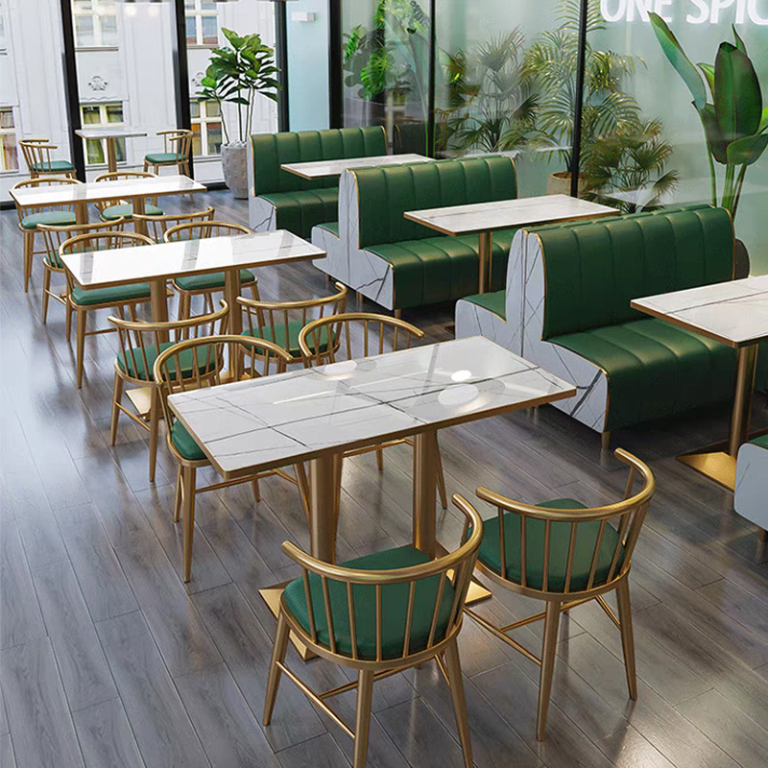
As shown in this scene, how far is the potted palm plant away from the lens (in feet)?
31.7

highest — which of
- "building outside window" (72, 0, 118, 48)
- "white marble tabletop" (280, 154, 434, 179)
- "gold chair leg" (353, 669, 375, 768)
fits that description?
"building outside window" (72, 0, 118, 48)

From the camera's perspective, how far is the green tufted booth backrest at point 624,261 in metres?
4.82

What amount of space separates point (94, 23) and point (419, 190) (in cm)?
511

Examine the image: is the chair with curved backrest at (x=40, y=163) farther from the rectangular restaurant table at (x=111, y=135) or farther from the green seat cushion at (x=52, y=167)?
the rectangular restaurant table at (x=111, y=135)

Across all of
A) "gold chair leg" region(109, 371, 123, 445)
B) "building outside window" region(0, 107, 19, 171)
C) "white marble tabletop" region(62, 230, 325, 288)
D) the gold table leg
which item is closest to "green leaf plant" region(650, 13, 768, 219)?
the gold table leg

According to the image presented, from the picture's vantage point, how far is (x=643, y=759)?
2.77m

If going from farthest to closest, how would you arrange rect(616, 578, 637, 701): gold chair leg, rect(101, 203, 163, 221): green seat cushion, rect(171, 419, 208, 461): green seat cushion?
rect(101, 203, 163, 221): green seat cushion → rect(171, 419, 208, 461): green seat cushion → rect(616, 578, 637, 701): gold chair leg

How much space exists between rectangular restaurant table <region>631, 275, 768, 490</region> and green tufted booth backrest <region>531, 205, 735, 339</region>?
0.56 m

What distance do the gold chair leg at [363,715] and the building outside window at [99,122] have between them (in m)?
8.73

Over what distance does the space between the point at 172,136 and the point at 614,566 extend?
9.05 meters

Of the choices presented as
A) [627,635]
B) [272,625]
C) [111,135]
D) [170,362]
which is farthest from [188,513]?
[111,135]

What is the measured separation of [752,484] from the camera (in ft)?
12.2

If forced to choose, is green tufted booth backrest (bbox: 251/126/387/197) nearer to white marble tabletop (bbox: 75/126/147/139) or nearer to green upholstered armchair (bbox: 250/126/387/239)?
green upholstered armchair (bbox: 250/126/387/239)

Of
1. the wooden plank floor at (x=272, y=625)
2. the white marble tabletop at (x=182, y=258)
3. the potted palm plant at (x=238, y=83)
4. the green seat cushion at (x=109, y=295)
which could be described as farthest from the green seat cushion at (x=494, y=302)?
the potted palm plant at (x=238, y=83)
